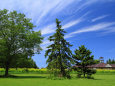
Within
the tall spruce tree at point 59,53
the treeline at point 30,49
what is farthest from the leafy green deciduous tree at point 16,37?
the tall spruce tree at point 59,53

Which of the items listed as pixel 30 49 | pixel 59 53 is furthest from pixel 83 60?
pixel 30 49

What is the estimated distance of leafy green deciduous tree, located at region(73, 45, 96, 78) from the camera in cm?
2686

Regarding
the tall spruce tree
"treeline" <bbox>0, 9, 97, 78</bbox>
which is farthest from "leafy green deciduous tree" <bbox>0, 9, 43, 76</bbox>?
the tall spruce tree

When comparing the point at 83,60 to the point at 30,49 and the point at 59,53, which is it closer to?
the point at 59,53

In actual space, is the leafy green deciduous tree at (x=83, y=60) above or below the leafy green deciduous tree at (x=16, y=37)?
below

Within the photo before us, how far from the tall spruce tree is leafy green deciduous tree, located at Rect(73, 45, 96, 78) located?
1628mm

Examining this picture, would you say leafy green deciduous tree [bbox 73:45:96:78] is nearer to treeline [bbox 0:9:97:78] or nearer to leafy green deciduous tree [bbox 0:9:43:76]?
treeline [bbox 0:9:97:78]

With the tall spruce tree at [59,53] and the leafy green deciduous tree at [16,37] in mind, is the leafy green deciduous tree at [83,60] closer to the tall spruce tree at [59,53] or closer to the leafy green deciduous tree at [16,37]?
the tall spruce tree at [59,53]

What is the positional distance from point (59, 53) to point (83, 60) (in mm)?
4931

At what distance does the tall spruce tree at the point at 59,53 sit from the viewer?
88.7 ft

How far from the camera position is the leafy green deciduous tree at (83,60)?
26.9 metres

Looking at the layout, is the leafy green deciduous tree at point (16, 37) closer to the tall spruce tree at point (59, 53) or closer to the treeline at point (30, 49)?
the treeline at point (30, 49)

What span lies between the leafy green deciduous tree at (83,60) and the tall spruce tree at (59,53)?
1628mm

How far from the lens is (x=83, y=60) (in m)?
27.0
